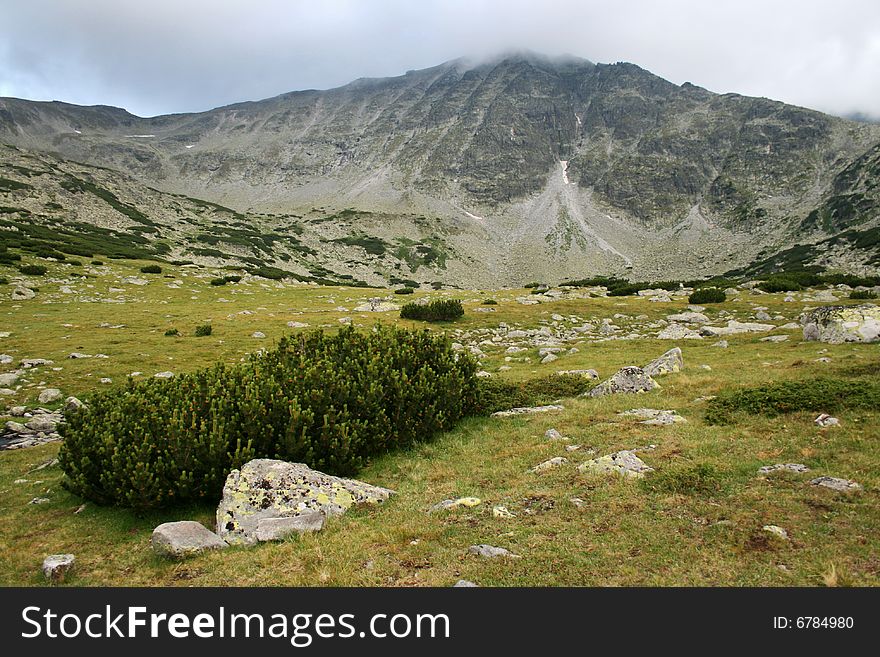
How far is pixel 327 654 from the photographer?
4355mm

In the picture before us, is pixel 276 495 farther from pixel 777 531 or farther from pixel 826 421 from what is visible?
pixel 826 421

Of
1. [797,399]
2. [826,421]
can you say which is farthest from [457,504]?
[797,399]

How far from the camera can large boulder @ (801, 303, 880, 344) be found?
17734 millimetres

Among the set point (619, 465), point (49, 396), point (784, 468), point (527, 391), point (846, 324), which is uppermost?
point (846, 324)

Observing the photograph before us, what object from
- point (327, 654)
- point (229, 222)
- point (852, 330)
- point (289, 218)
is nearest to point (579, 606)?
point (327, 654)

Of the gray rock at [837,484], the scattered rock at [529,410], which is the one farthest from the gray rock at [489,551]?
the scattered rock at [529,410]

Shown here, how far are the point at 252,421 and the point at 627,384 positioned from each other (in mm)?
10881

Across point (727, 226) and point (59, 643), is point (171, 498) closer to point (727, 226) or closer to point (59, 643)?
point (59, 643)

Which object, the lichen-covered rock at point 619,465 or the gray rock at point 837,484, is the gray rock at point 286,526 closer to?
the lichen-covered rock at point 619,465

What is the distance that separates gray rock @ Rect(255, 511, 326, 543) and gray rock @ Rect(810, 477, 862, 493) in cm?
762

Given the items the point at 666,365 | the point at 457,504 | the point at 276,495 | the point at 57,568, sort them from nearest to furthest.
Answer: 1. the point at 57,568
2. the point at 457,504
3. the point at 276,495
4. the point at 666,365

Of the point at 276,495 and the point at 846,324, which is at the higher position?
the point at 846,324

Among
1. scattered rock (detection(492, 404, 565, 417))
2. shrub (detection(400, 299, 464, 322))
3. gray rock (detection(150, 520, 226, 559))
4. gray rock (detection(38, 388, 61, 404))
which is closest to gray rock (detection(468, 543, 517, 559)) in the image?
gray rock (detection(150, 520, 226, 559))

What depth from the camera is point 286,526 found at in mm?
7301
